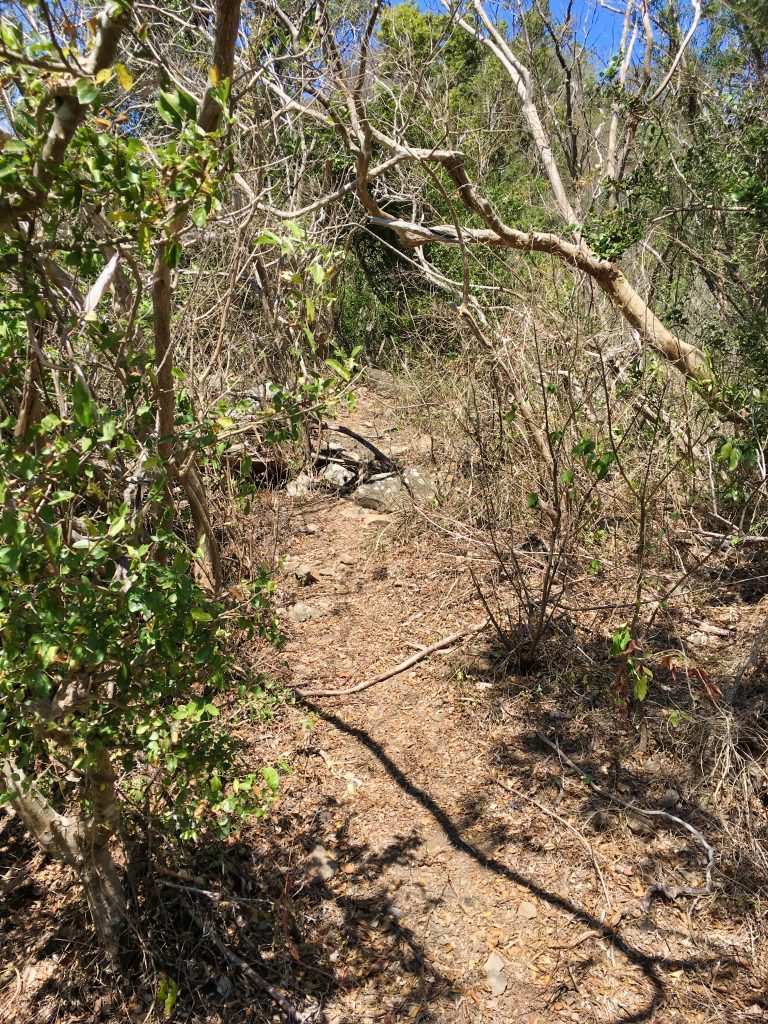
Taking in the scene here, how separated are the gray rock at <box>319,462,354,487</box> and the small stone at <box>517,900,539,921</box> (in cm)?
406

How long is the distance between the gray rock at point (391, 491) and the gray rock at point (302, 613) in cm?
126

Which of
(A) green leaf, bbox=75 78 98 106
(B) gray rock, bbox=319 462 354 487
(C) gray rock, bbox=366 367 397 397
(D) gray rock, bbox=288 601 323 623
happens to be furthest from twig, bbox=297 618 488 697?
(C) gray rock, bbox=366 367 397 397

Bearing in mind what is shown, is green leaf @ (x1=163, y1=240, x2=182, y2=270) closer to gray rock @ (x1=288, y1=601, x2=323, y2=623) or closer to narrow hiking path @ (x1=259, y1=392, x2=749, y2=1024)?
narrow hiking path @ (x1=259, y1=392, x2=749, y2=1024)

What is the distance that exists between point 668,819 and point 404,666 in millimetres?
1689

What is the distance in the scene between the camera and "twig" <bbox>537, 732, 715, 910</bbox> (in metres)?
3.05

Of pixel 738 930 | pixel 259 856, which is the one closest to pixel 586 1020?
pixel 738 930

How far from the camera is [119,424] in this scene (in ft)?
6.98

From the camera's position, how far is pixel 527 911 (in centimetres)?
311

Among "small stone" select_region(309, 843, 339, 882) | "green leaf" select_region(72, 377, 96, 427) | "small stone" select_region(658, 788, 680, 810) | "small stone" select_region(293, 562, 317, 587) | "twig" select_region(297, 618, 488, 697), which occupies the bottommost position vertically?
"small stone" select_region(309, 843, 339, 882)

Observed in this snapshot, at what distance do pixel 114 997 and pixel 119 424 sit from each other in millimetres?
2087

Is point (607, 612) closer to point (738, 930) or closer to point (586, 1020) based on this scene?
point (738, 930)

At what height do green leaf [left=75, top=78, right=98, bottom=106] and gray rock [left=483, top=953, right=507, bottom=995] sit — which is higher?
green leaf [left=75, top=78, right=98, bottom=106]

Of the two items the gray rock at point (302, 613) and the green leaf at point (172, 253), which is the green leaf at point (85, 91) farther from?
the gray rock at point (302, 613)

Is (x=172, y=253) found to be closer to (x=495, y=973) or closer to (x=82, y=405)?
(x=82, y=405)
